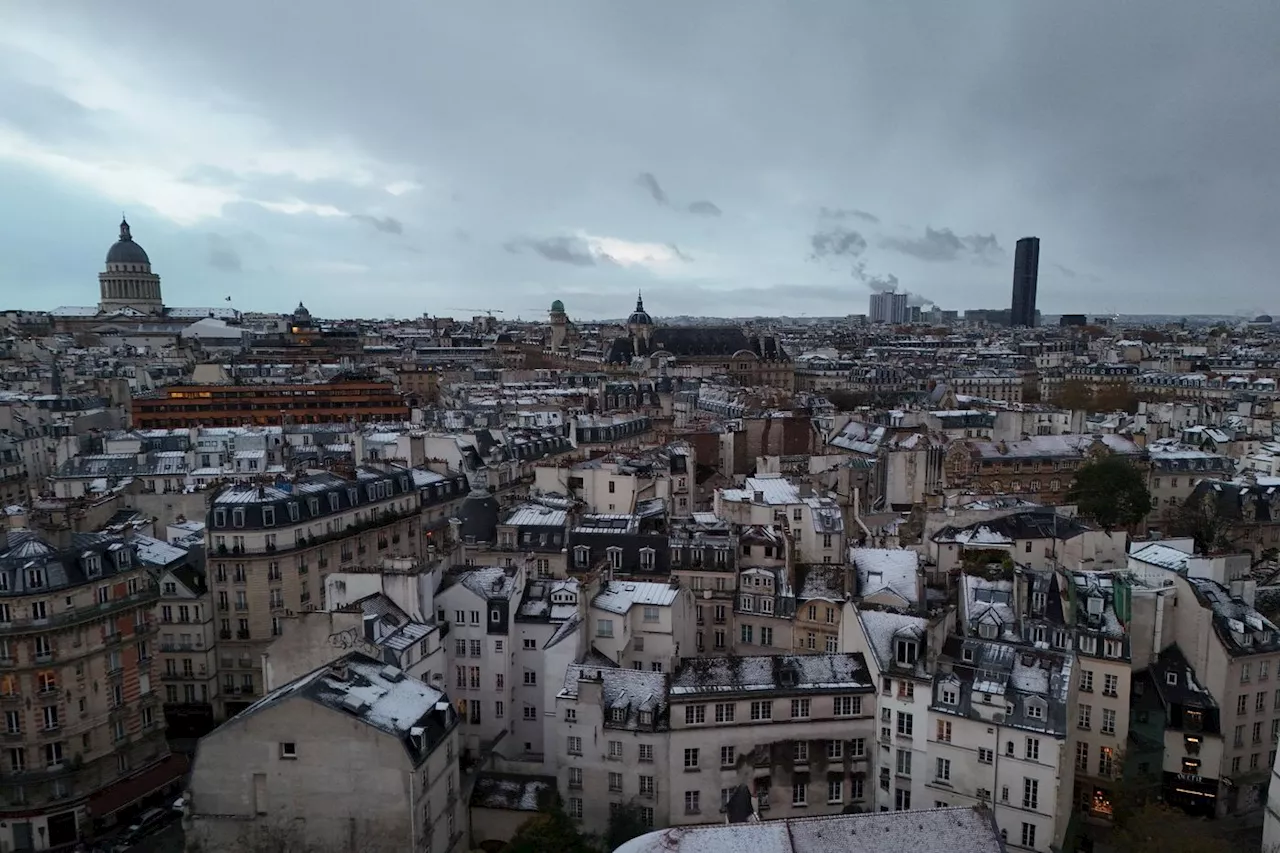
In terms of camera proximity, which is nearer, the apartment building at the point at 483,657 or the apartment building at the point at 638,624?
the apartment building at the point at 483,657

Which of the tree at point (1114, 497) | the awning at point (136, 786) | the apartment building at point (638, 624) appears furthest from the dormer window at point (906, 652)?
the tree at point (1114, 497)

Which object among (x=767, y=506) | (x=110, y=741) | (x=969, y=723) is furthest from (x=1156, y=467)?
(x=110, y=741)

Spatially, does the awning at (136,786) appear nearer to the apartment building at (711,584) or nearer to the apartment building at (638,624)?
the apartment building at (638,624)

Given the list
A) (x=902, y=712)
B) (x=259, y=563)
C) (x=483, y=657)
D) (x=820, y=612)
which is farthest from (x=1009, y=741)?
(x=259, y=563)

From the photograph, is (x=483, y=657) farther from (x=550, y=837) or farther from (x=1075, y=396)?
(x=1075, y=396)

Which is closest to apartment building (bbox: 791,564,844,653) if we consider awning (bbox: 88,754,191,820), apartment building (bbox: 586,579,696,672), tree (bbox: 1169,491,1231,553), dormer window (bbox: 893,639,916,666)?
apartment building (bbox: 586,579,696,672)

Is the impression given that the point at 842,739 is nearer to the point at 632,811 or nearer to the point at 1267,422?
the point at 632,811

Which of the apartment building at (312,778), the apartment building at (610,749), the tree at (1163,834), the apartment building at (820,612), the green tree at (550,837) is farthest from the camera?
the apartment building at (820,612)
